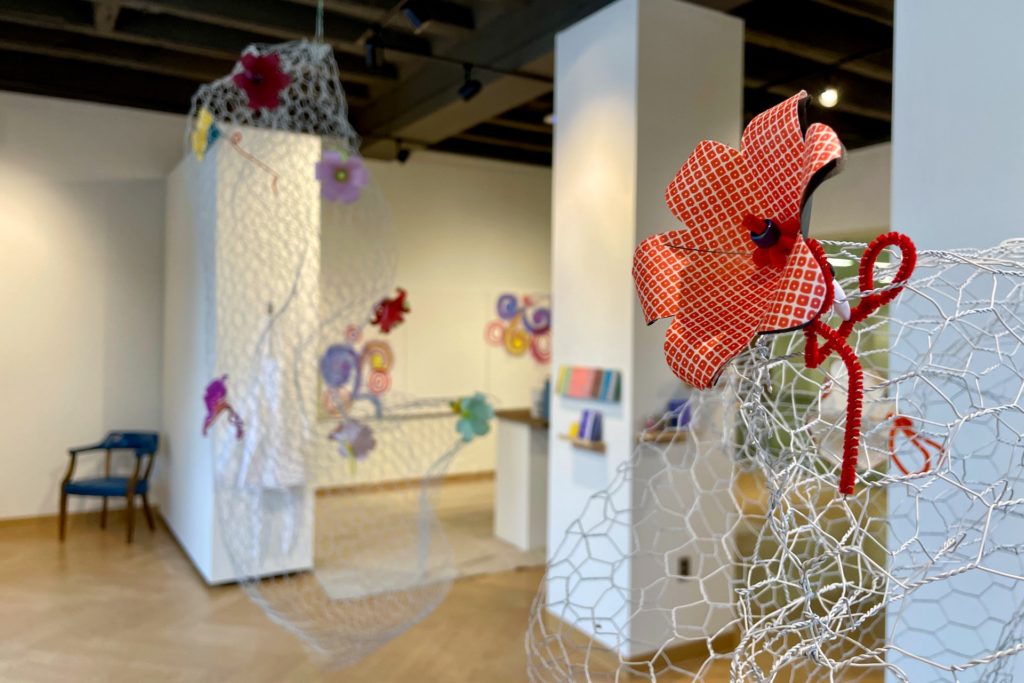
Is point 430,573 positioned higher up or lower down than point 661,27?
lower down

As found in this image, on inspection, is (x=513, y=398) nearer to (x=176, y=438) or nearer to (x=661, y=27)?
(x=176, y=438)

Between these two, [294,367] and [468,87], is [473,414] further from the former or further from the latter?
[468,87]

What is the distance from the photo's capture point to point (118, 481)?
16.0ft

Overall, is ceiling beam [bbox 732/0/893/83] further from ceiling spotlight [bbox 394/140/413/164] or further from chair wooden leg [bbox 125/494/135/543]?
chair wooden leg [bbox 125/494/135/543]

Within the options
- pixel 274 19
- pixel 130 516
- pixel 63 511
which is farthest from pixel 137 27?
pixel 63 511

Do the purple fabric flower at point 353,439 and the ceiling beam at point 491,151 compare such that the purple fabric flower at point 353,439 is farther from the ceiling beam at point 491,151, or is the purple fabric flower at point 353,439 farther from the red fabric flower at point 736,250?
the ceiling beam at point 491,151

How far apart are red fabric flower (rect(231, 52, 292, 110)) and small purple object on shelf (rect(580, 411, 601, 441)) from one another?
1675 millimetres

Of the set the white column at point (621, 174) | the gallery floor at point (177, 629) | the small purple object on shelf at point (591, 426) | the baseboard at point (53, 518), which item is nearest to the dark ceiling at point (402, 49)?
the white column at point (621, 174)

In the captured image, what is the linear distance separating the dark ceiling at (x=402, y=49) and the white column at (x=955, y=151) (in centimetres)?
95

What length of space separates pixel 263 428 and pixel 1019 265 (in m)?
3.21

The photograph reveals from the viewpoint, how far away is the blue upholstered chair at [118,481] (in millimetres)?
4730

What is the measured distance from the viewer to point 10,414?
5145mm

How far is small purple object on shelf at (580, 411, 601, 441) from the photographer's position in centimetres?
324

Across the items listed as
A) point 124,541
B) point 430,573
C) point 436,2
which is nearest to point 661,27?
point 436,2
